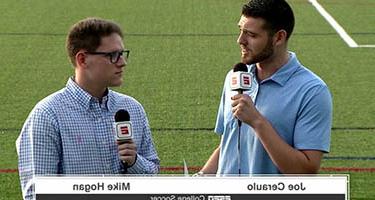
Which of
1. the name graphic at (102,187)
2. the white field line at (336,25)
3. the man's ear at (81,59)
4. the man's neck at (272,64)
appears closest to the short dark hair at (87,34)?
the man's ear at (81,59)

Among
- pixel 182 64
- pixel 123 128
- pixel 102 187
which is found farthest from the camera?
pixel 182 64

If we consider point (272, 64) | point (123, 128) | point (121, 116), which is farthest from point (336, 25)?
point (123, 128)

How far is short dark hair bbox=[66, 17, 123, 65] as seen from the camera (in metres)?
4.54

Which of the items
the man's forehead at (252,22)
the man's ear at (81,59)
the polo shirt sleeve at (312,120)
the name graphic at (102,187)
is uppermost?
the man's forehead at (252,22)

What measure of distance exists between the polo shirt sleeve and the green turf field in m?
4.24

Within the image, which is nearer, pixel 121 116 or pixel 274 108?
pixel 121 116

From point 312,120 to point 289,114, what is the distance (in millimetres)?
109

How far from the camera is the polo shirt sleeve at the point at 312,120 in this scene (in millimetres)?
4613

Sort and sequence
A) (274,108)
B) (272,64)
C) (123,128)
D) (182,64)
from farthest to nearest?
(182,64) → (272,64) → (274,108) → (123,128)

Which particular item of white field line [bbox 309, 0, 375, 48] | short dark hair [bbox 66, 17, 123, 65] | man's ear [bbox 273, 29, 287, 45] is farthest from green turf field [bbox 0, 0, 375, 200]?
short dark hair [bbox 66, 17, 123, 65]

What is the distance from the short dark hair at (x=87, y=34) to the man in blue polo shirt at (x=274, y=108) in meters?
0.65

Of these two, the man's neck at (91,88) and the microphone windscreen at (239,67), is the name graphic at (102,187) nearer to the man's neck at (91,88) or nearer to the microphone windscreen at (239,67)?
the man's neck at (91,88)

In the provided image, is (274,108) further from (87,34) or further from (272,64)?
(87,34)

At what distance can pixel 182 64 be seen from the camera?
630 inches
